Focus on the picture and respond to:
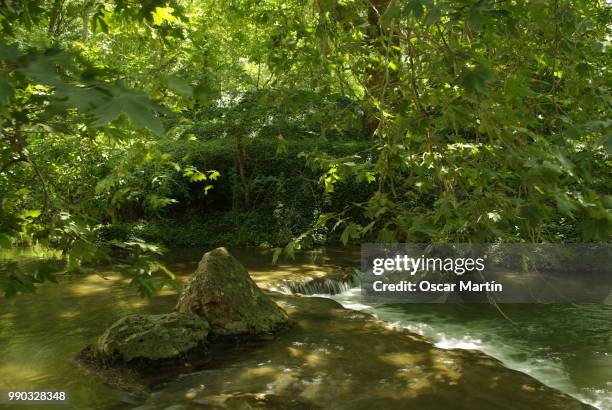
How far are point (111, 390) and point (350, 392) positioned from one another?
2.32m

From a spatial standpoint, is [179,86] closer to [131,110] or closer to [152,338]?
[131,110]

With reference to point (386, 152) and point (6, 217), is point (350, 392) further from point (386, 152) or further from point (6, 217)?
point (6, 217)

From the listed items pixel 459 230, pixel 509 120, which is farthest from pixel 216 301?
pixel 509 120

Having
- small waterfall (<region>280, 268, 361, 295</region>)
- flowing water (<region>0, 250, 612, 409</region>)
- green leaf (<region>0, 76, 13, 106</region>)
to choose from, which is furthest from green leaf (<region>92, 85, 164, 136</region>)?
small waterfall (<region>280, 268, 361, 295</region>)

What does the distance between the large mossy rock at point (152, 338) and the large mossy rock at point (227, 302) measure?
1.40 ft

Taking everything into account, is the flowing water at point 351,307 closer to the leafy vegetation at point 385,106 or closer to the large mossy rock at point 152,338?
the large mossy rock at point 152,338

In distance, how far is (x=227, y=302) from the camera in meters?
6.99

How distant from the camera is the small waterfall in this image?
9906 millimetres

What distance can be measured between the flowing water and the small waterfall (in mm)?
26

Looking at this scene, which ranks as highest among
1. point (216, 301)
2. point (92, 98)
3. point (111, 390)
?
point (92, 98)

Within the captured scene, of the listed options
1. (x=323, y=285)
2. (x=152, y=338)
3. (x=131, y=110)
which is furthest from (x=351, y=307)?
(x=131, y=110)

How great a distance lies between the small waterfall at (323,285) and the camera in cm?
991

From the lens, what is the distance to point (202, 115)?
1761 centimetres

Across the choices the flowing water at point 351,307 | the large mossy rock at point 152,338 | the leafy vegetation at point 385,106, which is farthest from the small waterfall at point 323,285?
the leafy vegetation at point 385,106
